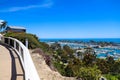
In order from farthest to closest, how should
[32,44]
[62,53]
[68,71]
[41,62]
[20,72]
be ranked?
[62,53] < [68,71] < [32,44] < [41,62] < [20,72]

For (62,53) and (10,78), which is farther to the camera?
(62,53)

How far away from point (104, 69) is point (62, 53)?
30.1m

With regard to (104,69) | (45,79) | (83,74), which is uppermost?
(45,79)

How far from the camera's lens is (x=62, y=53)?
308 feet

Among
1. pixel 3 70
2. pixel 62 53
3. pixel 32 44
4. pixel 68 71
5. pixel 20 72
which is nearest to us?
pixel 20 72

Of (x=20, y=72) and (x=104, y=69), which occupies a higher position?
(x=20, y=72)

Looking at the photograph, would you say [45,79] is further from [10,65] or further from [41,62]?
[41,62]

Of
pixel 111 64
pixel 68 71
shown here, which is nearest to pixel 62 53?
pixel 111 64

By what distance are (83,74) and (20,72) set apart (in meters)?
24.0

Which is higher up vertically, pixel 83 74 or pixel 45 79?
pixel 45 79

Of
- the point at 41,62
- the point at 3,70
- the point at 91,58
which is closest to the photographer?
the point at 3,70

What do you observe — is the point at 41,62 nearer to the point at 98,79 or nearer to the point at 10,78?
the point at 10,78

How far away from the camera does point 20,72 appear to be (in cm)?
915

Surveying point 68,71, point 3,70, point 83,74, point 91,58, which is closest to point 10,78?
point 3,70
